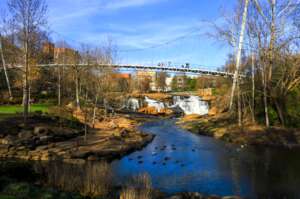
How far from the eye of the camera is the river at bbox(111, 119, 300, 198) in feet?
34.4

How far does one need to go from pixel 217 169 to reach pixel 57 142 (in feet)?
26.9

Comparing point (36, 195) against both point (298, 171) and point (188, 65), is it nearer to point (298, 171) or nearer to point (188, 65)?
point (298, 171)

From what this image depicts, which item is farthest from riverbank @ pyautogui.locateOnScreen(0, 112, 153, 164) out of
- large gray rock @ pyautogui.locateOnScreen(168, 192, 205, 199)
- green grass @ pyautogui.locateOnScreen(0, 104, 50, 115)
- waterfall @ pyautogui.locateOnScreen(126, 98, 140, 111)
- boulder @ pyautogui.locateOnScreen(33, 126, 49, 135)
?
waterfall @ pyautogui.locateOnScreen(126, 98, 140, 111)

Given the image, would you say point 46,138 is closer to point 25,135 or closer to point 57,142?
point 57,142

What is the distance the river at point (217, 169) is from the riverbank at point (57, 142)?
986mm

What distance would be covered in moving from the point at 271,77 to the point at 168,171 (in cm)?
1403

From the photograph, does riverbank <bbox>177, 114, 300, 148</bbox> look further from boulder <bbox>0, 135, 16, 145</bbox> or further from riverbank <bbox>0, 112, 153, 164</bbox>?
boulder <bbox>0, 135, 16, 145</bbox>

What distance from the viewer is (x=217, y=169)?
13133 millimetres

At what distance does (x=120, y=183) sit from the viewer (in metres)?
10.6

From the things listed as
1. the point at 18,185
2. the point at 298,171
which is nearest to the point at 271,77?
the point at 298,171

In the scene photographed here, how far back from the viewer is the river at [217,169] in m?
10.5

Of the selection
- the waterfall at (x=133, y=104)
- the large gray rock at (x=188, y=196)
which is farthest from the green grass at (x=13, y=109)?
the waterfall at (x=133, y=104)

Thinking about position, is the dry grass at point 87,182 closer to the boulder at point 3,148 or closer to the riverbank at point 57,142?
the riverbank at point 57,142

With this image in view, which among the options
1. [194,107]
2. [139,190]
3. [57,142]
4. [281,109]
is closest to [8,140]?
[57,142]
